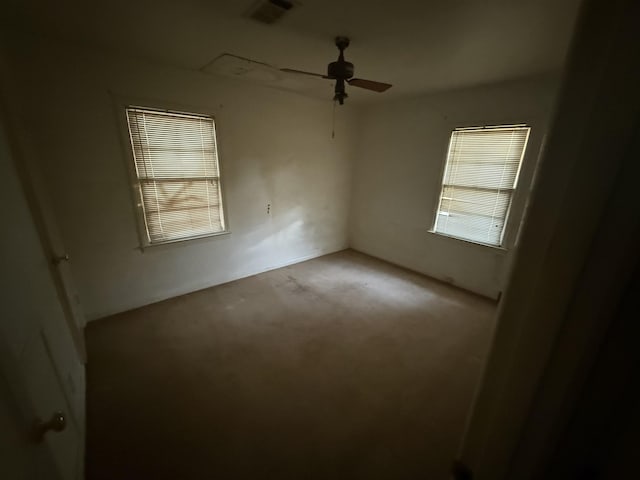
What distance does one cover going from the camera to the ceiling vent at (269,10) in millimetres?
1593

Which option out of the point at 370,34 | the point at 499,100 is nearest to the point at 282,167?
the point at 370,34

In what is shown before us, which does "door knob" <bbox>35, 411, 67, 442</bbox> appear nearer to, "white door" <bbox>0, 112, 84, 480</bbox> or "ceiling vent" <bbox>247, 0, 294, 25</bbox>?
"white door" <bbox>0, 112, 84, 480</bbox>

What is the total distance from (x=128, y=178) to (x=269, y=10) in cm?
201

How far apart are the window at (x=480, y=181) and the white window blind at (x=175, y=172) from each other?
2.97 metres

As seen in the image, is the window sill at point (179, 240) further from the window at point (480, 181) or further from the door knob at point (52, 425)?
the window at point (480, 181)

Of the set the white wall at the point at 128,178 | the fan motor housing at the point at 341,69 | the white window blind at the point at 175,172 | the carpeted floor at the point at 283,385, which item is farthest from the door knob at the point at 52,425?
the fan motor housing at the point at 341,69

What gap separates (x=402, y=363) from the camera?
2.20m

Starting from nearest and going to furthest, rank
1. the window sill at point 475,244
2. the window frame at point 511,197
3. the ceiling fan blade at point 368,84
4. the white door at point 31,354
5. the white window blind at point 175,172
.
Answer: the white door at point 31,354 < the ceiling fan blade at point 368,84 < the white window blind at point 175,172 < the window frame at point 511,197 < the window sill at point 475,244

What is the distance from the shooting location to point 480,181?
3.17 metres

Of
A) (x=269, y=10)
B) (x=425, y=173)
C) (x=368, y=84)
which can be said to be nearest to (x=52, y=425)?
(x=269, y=10)

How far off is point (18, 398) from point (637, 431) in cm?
145

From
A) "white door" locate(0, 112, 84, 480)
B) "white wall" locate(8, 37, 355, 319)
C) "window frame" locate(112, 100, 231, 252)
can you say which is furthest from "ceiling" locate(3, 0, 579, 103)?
"white door" locate(0, 112, 84, 480)

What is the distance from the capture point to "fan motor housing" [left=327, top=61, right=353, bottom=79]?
6.67ft

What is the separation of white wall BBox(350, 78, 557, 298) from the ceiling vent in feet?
7.87
